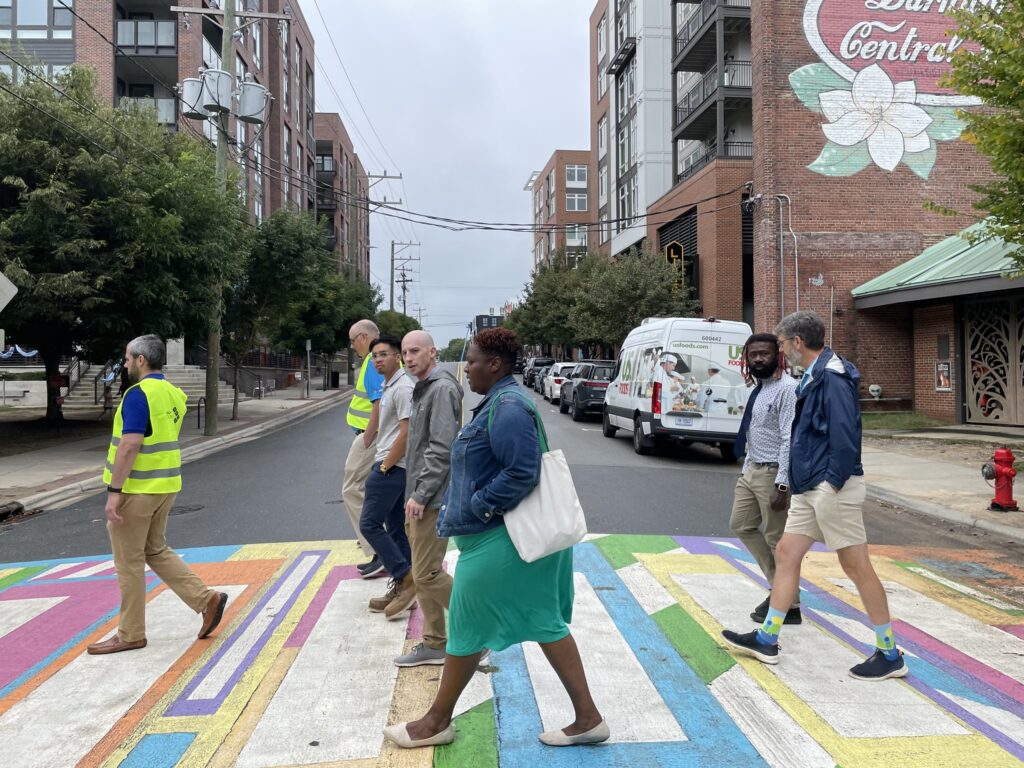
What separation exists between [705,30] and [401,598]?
28295mm

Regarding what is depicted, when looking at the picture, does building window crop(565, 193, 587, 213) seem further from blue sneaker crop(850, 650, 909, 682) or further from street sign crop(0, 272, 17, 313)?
blue sneaker crop(850, 650, 909, 682)

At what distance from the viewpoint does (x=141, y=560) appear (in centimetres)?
465

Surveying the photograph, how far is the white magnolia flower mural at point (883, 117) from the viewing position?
24.5 meters

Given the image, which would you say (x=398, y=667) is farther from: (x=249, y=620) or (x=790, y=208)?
(x=790, y=208)

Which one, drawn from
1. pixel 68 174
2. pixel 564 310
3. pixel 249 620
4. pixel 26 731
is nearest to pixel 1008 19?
pixel 249 620

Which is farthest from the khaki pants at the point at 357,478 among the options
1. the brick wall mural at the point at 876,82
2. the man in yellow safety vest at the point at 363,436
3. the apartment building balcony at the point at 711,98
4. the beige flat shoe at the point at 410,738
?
the apartment building balcony at the point at 711,98

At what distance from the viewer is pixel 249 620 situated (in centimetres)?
525

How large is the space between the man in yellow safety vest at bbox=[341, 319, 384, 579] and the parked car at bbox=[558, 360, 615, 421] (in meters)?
15.1

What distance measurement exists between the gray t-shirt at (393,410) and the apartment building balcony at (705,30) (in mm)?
26741

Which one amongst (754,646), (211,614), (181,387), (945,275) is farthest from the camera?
(181,387)

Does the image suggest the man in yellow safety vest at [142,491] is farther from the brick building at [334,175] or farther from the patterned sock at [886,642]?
the brick building at [334,175]

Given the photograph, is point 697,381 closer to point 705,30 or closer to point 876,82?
point 876,82

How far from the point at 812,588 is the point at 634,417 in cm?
899

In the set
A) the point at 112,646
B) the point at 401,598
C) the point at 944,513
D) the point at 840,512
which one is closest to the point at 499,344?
the point at 840,512
